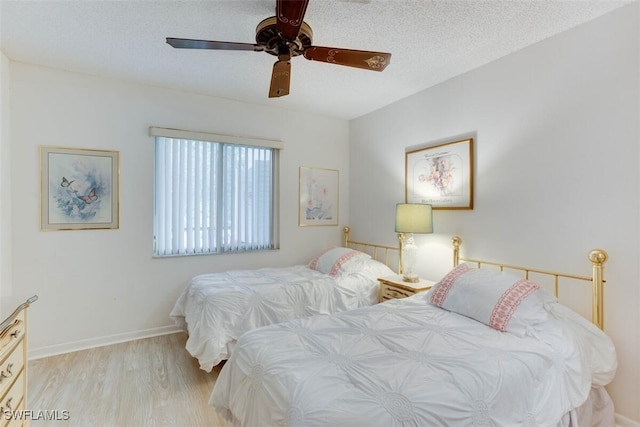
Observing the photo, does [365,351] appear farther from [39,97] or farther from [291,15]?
[39,97]

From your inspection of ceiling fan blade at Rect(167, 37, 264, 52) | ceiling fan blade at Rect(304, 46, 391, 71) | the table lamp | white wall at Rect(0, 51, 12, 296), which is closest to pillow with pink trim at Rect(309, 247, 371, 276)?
the table lamp

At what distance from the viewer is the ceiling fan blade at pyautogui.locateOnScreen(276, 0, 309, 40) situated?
1.40 m

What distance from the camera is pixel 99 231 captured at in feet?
9.96

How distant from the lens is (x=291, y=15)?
1496 millimetres

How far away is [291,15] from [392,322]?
1.81 metres

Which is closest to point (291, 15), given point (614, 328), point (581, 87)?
point (581, 87)

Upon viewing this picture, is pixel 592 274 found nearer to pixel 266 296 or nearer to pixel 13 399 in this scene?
pixel 266 296

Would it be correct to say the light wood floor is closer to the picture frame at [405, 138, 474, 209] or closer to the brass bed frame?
the brass bed frame

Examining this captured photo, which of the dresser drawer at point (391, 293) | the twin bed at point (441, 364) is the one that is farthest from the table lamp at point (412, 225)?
the twin bed at point (441, 364)

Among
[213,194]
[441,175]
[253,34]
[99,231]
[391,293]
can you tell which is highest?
[253,34]

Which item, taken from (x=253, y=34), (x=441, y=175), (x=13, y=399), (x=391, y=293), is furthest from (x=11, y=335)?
(x=441, y=175)

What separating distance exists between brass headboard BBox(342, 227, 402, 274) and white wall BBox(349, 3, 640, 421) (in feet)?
1.31

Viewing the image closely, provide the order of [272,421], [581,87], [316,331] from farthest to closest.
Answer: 1. [581,87]
2. [316,331]
3. [272,421]

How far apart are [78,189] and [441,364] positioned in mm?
3370
